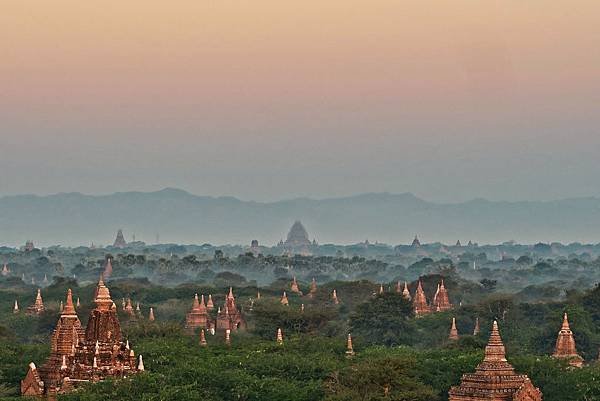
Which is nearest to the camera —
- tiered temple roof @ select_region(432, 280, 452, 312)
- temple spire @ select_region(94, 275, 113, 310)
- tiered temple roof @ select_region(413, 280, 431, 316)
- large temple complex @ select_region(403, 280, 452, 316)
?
temple spire @ select_region(94, 275, 113, 310)

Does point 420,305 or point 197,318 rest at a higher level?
point 420,305

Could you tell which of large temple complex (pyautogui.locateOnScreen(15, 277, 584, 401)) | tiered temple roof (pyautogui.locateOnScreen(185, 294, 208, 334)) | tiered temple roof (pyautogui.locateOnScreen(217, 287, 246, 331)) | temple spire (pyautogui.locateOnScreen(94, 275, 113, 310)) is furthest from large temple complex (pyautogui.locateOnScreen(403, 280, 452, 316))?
temple spire (pyautogui.locateOnScreen(94, 275, 113, 310))

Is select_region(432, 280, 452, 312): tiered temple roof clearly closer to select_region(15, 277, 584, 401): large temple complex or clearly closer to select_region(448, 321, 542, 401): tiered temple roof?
select_region(15, 277, 584, 401): large temple complex

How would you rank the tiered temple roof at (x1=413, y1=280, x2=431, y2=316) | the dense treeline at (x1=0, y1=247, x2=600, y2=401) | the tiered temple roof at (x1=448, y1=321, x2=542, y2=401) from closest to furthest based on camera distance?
the tiered temple roof at (x1=448, y1=321, x2=542, y2=401)
the dense treeline at (x1=0, y1=247, x2=600, y2=401)
the tiered temple roof at (x1=413, y1=280, x2=431, y2=316)

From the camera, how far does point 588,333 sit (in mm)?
81062

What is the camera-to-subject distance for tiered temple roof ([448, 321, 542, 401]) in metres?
42.8

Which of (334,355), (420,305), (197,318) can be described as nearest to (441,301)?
(420,305)

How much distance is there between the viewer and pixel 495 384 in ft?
141

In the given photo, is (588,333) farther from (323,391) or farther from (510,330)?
(323,391)

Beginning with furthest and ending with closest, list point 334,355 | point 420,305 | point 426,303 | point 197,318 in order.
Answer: point 426,303 → point 420,305 → point 197,318 → point 334,355

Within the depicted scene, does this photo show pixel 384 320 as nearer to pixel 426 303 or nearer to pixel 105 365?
pixel 426 303

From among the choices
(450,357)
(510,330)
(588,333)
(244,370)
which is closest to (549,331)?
(588,333)

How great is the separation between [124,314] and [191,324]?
17.2 ft

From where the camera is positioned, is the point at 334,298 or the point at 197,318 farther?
the point at 334,298
